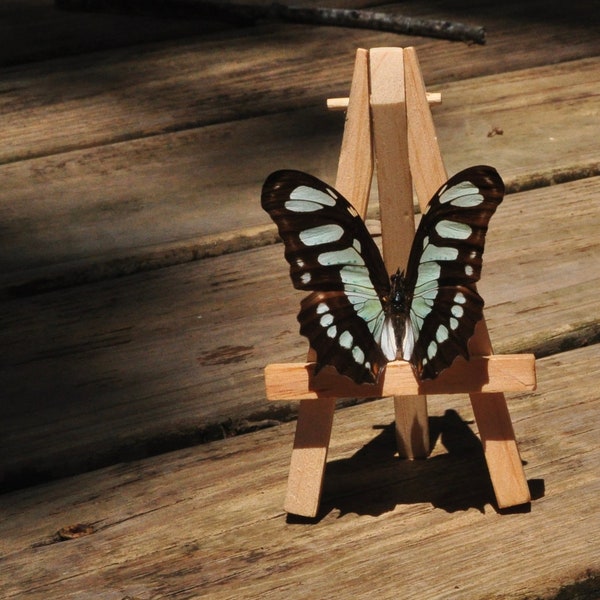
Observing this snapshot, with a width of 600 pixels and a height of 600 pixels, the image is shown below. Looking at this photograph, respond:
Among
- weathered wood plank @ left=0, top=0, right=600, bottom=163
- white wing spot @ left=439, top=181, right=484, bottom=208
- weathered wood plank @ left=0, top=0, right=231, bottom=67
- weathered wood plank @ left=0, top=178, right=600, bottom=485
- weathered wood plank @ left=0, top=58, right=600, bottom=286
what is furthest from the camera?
weathered wood plank @ left=0, top=0, right=231, bottom=67

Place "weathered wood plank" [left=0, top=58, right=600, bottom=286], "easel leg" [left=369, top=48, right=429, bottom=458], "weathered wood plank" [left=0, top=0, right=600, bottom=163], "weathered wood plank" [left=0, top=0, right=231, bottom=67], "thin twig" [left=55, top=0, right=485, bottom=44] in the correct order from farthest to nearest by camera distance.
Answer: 1. "weathered wood plank" [left=0, top=0, right=231, bottom=67]
2. "thin twig" [left=55, top=0, right=485, bottom=44]
3. "weathered wood plank" [left=0, top=0, right=600, bottom=163]
4. "weathered wood plank" [left=0, top=58, right=600, bottom=286]
5. "easel leg" [left=369, top=48, right=429, bottom=458]

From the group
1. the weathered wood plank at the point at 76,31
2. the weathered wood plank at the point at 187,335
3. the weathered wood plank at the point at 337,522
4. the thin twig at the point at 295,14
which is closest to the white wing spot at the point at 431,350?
the weathered wood plank at the point at 337,522

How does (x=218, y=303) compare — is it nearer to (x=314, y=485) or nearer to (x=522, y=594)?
(x=314, y=485)

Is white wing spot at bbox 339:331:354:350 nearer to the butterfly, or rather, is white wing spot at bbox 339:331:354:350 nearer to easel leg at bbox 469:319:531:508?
the butterfly

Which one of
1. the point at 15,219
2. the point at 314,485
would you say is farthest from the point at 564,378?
the point at 15,219

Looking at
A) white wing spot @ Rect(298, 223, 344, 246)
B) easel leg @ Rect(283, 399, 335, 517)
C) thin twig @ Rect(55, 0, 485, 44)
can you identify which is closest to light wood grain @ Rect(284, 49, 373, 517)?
easel leg @ Rect(283, 399, 335, 517)

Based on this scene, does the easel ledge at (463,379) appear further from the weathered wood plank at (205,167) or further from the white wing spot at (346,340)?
the weathered wood plank at (205,167)

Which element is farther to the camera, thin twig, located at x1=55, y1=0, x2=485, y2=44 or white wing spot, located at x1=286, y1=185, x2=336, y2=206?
thin twig, located at x1=55, y1=0, x2=485, y2=44

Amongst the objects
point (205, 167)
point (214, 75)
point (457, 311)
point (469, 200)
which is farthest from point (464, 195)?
point (214, 75)
